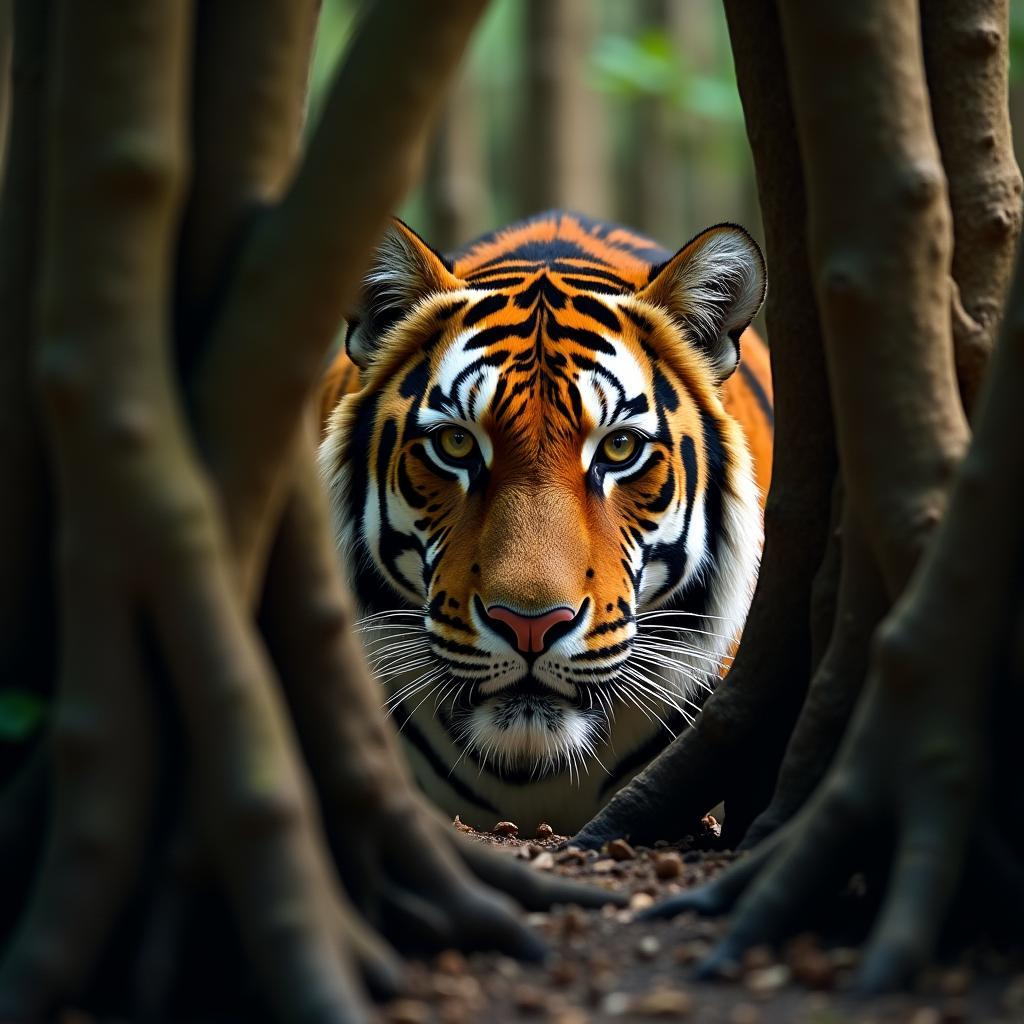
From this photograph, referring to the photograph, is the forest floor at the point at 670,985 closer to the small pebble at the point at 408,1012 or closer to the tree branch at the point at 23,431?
the small pebble at the point at 408,1012

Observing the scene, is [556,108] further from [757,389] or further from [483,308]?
[483,308]

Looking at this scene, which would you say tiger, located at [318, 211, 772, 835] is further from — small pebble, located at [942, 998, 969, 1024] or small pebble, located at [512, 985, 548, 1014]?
small pebble, located at [942, 998, 969, 1024]

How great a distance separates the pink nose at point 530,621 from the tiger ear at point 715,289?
1.13 metres

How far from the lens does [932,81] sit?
3588 mm

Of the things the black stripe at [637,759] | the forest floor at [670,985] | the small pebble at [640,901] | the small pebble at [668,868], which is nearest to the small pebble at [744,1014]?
the forest floor at [670,985]

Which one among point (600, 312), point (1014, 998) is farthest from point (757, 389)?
point (1014, 998)

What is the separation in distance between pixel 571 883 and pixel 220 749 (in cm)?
102

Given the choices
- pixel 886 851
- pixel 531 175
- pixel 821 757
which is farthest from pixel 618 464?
pixel 531 175

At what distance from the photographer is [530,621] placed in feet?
13.7

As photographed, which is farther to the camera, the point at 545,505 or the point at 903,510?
the point at 545,505

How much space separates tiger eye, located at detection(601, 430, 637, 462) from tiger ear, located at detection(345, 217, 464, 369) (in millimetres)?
769

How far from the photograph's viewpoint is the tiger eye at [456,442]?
454cm

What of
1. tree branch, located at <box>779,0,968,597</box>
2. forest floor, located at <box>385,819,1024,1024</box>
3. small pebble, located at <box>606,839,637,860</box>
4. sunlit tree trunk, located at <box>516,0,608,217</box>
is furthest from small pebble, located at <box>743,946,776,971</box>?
sunlit tree trunk, located at <box>516,0,608,217</box>

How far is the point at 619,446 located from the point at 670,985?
2.11 metres
